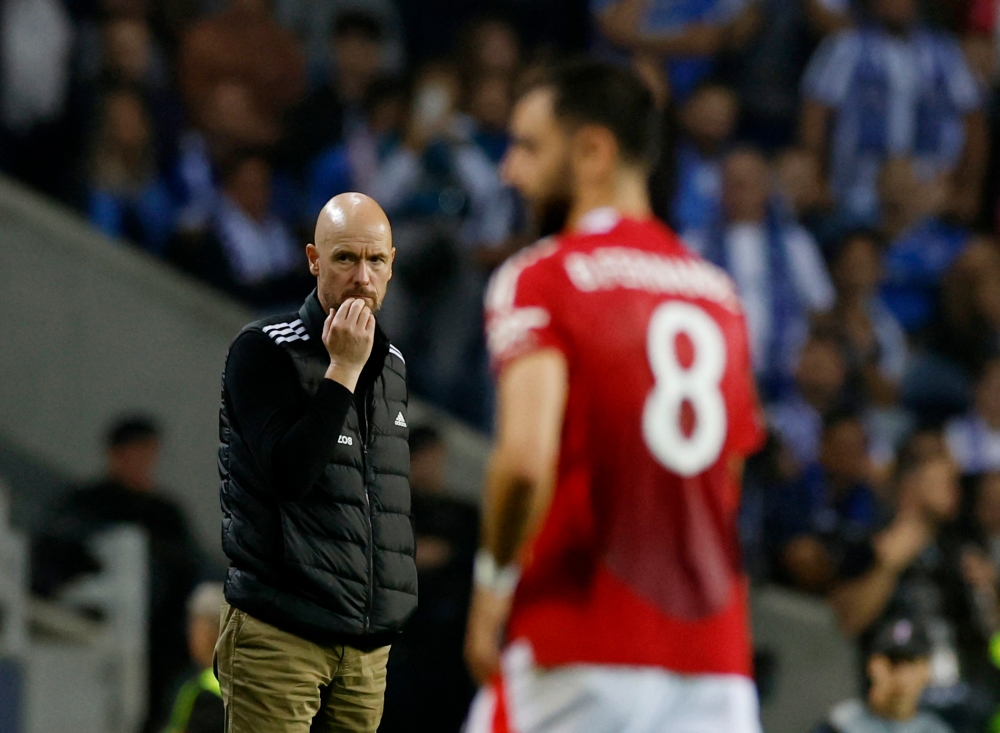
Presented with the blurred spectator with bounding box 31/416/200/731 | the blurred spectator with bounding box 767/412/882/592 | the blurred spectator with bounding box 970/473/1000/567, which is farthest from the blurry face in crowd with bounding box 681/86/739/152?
the blurred spectator with bounding box 31/416/200/731

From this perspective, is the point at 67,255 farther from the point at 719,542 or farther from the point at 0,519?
the point at 719,542

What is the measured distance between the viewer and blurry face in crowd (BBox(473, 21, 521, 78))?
9242 millimetres

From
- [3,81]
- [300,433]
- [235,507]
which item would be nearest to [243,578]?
[235,507]

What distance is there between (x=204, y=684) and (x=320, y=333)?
8.09ft

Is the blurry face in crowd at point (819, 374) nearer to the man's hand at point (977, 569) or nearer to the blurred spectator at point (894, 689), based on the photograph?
the man's hand at point (977, 569)

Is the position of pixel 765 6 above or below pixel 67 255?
above

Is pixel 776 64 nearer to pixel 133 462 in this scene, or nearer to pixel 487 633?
pixel 133 462

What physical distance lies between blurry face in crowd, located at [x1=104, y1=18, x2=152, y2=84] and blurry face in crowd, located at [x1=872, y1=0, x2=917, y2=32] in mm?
5153

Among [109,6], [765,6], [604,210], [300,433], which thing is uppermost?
[765,6]

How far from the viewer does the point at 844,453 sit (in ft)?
28.3

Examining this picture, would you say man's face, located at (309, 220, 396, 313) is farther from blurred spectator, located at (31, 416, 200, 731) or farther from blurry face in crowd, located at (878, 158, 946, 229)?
blurry face in crowd, located at (878, 158, 946, 229)

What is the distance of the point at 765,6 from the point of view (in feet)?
34.6

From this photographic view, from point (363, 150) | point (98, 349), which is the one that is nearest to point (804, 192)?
point (363, 150)

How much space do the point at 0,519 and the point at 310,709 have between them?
3978 mm
